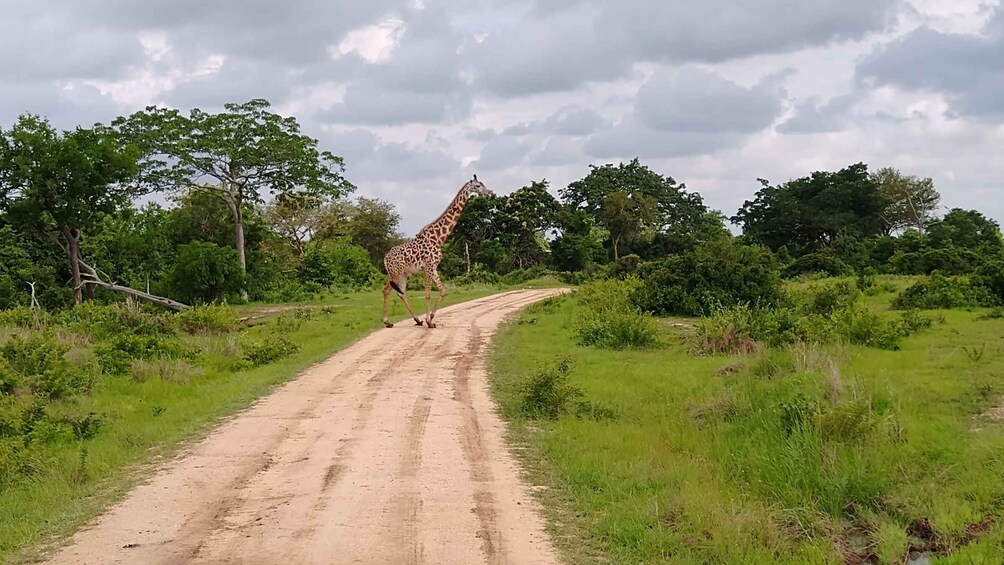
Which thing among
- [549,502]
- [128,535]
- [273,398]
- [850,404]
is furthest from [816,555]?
[273,398]

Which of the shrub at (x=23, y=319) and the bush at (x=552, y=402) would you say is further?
the shrub at (x=23, y=319)

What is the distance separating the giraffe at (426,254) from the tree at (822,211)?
3400cm

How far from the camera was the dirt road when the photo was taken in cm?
598

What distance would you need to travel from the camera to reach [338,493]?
24.0 ft

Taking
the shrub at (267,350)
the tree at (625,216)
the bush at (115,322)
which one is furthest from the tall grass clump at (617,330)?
the tree at (625,216)

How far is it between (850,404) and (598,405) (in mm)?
3480

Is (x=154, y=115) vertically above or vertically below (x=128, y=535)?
above

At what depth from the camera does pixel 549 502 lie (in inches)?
286

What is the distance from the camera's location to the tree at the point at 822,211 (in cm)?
5162

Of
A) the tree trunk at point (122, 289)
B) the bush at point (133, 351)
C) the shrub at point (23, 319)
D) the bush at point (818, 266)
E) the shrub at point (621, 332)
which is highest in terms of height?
the tree trunk at point (122, 289)

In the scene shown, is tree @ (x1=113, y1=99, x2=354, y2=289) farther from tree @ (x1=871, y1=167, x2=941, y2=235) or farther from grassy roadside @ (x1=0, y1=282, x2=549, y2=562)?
tree @ (x1=871, y1=167, x2=941, y2=235)

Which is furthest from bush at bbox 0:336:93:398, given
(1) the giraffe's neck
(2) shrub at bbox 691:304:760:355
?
(2) shrub at bbox 691:304:760:355

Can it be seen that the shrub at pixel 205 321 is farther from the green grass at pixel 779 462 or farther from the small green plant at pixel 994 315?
the small green plant at pixel 994 315

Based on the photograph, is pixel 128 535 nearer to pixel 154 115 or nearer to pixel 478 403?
pixel 478 403
